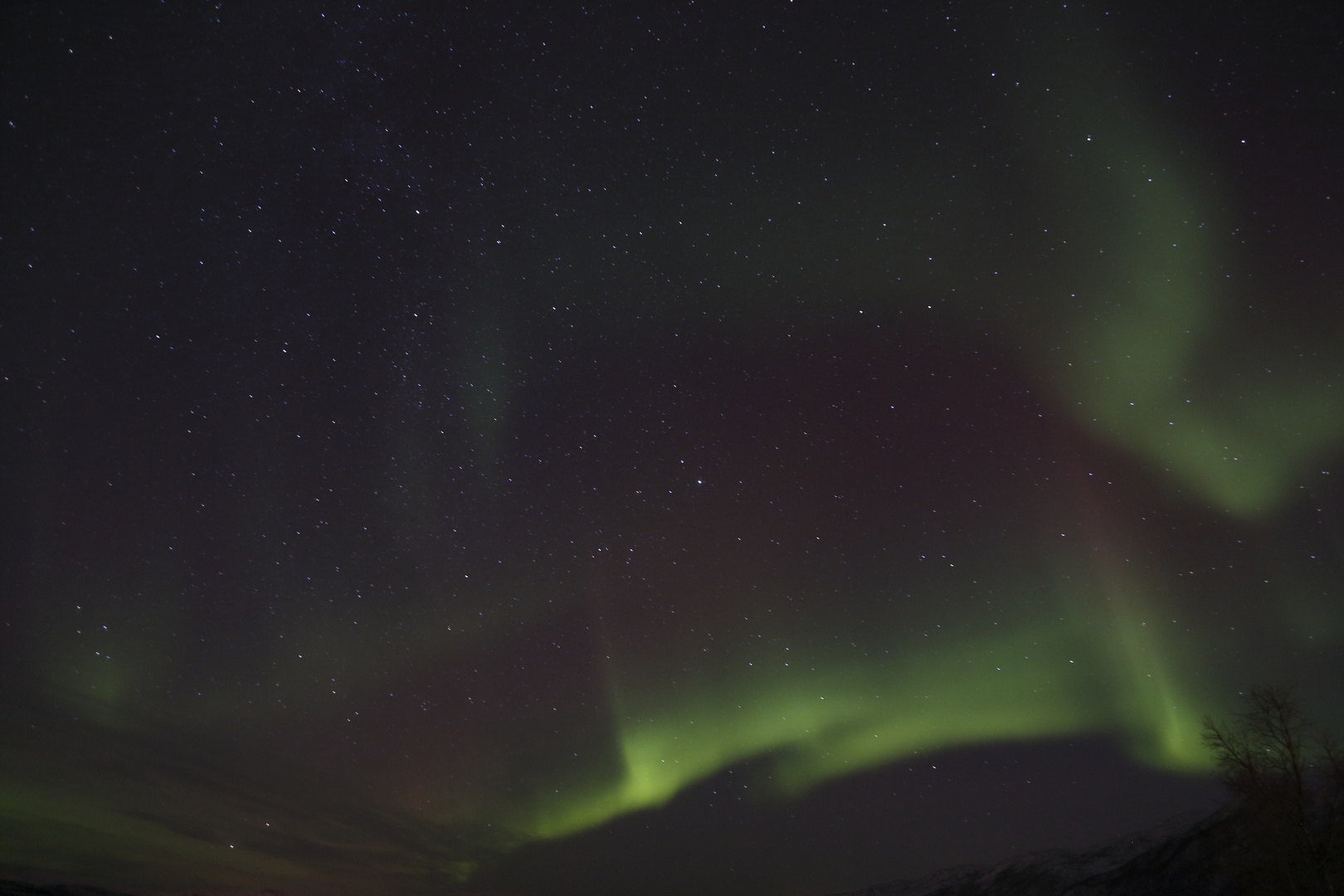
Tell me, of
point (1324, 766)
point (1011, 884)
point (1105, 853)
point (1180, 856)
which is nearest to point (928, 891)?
point (1011, 884)

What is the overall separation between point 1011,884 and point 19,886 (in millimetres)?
208138

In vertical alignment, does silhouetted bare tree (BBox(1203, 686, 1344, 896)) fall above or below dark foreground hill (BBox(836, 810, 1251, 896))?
above

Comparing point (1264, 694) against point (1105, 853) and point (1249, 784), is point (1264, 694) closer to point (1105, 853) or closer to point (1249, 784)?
point (1249, 784)

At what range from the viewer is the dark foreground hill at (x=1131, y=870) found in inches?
4112

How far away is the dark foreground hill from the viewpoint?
104m

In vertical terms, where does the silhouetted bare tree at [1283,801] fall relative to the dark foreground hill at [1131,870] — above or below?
above

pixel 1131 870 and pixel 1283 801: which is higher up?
pixel 1283 801

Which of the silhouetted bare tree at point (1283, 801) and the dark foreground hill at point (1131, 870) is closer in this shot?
the silhouetted bare tree at point (1283, 801)

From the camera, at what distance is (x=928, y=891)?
196500 millimetres

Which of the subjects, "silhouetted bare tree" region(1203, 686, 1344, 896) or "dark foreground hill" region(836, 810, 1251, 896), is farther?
"dark foreground hill" region(836, 810, 1251, 896)

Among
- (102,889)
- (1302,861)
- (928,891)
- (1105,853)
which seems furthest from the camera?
(928,891)

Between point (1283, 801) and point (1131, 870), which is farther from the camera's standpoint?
point (1131, 870)

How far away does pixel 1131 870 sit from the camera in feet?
405

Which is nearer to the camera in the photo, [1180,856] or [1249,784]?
[1249,784]
